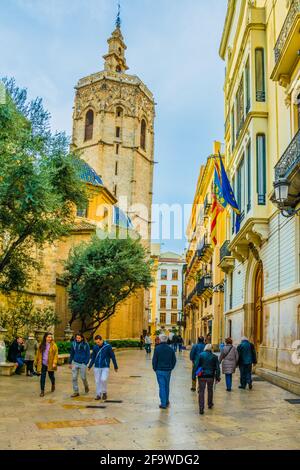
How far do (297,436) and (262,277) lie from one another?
11.0m

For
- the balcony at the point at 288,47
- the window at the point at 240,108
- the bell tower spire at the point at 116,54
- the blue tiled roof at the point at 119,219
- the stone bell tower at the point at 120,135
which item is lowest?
the balcony at the point at 288,47

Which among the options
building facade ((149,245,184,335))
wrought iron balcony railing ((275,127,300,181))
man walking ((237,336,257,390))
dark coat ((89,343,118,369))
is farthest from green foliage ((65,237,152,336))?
building facade ((149,245,184,335))

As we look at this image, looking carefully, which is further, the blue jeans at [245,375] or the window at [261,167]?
the window at [261,167]

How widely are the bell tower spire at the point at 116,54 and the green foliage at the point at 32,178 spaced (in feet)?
185

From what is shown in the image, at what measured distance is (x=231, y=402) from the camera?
10805mm

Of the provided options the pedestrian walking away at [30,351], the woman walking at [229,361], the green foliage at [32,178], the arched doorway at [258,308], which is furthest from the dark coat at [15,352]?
the arched doorway at [258,308]

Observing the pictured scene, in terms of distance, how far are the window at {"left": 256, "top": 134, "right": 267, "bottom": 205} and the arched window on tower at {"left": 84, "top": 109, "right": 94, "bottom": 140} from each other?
50600mm

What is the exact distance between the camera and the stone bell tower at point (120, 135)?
62.9 metres

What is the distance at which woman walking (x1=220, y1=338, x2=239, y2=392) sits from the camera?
13.0m

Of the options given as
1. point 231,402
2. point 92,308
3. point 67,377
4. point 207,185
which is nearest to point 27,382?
point 67,377

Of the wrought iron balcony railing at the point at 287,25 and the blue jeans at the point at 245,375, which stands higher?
the wrought iron balcony railing at the point at 287,25

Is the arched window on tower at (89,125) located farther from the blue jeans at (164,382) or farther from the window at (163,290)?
the blue jeans at (164,382)

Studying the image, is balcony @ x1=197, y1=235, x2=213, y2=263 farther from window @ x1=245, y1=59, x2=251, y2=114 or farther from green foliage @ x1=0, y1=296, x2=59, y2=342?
window @ x1=245, y1=59, x2=251, y2=114
